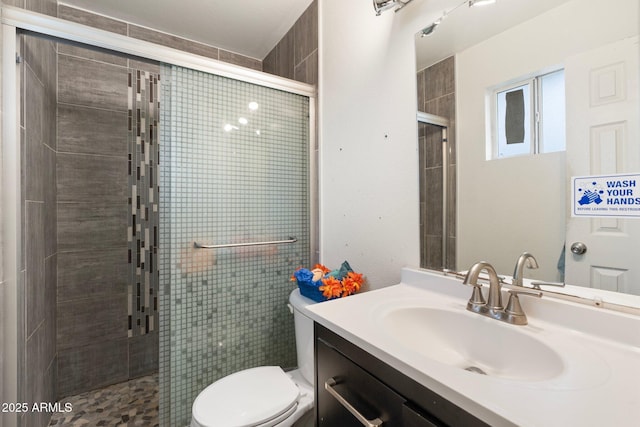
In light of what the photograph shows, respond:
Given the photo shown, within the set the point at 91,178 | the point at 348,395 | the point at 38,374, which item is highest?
the point at 91,178

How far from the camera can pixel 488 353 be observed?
28.5 inches

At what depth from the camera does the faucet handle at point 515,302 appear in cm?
71

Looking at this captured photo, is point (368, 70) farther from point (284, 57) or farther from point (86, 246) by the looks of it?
point (86, 246)

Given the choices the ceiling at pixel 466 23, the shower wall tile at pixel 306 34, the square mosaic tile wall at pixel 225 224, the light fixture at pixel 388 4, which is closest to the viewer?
the ceiling at pixel 466 23

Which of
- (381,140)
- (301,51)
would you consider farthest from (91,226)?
(381,140)

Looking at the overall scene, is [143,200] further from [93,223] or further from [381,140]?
[381,140]

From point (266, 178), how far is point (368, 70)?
0.73 meters

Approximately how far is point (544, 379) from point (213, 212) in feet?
4.31

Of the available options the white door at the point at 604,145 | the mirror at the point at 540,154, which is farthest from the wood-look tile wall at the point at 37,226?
the white door at the point at 604,145

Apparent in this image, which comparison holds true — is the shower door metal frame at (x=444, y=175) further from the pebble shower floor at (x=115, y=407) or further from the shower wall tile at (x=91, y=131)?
the shower wall tile at (x=91, y=131)

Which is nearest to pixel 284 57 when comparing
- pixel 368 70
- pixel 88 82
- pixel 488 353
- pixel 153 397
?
pixel 368 70

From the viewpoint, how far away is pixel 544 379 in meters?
0.58

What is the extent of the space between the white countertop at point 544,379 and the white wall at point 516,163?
0.42ft

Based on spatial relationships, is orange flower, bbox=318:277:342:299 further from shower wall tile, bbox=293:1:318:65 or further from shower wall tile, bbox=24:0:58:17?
shower wall tile, bbox=24:0:58:17
